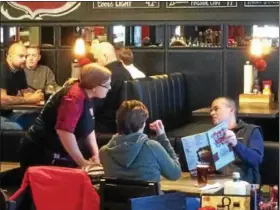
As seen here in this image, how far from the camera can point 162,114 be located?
742cm

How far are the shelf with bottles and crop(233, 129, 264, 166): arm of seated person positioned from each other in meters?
2.90

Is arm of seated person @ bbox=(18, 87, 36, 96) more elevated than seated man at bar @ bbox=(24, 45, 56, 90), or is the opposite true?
seated man at bar @ bbox=(24, 45, 56, 90)

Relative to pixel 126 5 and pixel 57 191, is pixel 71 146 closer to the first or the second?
pixel 57 191

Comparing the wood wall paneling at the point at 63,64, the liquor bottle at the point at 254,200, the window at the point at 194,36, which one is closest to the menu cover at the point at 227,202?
the liquor bottle at the point at 254,200

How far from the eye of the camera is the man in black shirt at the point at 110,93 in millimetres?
6832

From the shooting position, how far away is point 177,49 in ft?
26.0

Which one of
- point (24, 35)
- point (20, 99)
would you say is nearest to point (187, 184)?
point (20, 99)

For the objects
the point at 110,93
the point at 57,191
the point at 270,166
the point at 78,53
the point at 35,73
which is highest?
the point at 78,53

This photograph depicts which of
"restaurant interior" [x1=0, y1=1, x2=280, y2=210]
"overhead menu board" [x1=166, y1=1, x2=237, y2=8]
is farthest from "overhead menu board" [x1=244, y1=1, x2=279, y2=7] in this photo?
"overhead menu board" [x1=166, y1=1, x2=237, y2=8]

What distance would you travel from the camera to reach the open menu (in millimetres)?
4180

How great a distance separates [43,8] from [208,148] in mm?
4330

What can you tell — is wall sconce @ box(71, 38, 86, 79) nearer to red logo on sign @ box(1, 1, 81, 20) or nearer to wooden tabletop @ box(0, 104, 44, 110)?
red logo on sign @ box(1, 1, 81, 20)

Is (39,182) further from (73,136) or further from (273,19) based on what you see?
(273,19)

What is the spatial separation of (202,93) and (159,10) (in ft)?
3.44
